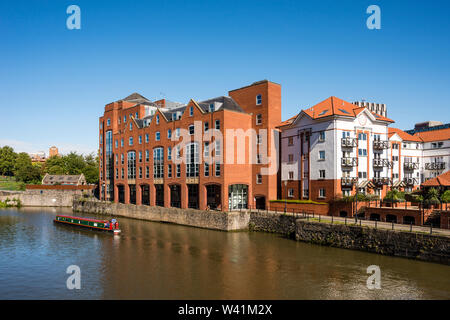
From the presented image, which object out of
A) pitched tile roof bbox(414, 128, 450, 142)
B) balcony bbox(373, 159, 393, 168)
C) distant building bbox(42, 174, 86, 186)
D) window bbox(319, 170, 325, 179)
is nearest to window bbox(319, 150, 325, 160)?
window bbox(319, 170, 325, 179)

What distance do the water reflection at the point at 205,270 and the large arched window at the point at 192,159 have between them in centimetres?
1266

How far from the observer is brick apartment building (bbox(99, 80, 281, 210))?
4791cm

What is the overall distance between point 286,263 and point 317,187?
1899 centimetres

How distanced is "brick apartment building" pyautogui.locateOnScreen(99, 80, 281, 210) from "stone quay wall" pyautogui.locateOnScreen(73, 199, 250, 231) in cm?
227

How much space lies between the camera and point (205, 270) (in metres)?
26.5

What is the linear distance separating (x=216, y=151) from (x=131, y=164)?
24202 millimetres

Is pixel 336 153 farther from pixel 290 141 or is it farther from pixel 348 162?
pixel 290 141

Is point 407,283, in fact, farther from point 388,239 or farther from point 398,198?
point 398,198

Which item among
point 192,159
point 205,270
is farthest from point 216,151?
point 205,270

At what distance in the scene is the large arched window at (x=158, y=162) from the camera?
5744cm

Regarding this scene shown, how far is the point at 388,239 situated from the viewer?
98.5 ft

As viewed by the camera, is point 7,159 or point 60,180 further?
point 7,159

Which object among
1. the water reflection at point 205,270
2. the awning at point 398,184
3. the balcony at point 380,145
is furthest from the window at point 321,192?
the awning at point 398,184

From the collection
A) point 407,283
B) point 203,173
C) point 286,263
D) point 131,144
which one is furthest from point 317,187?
point 131,144
